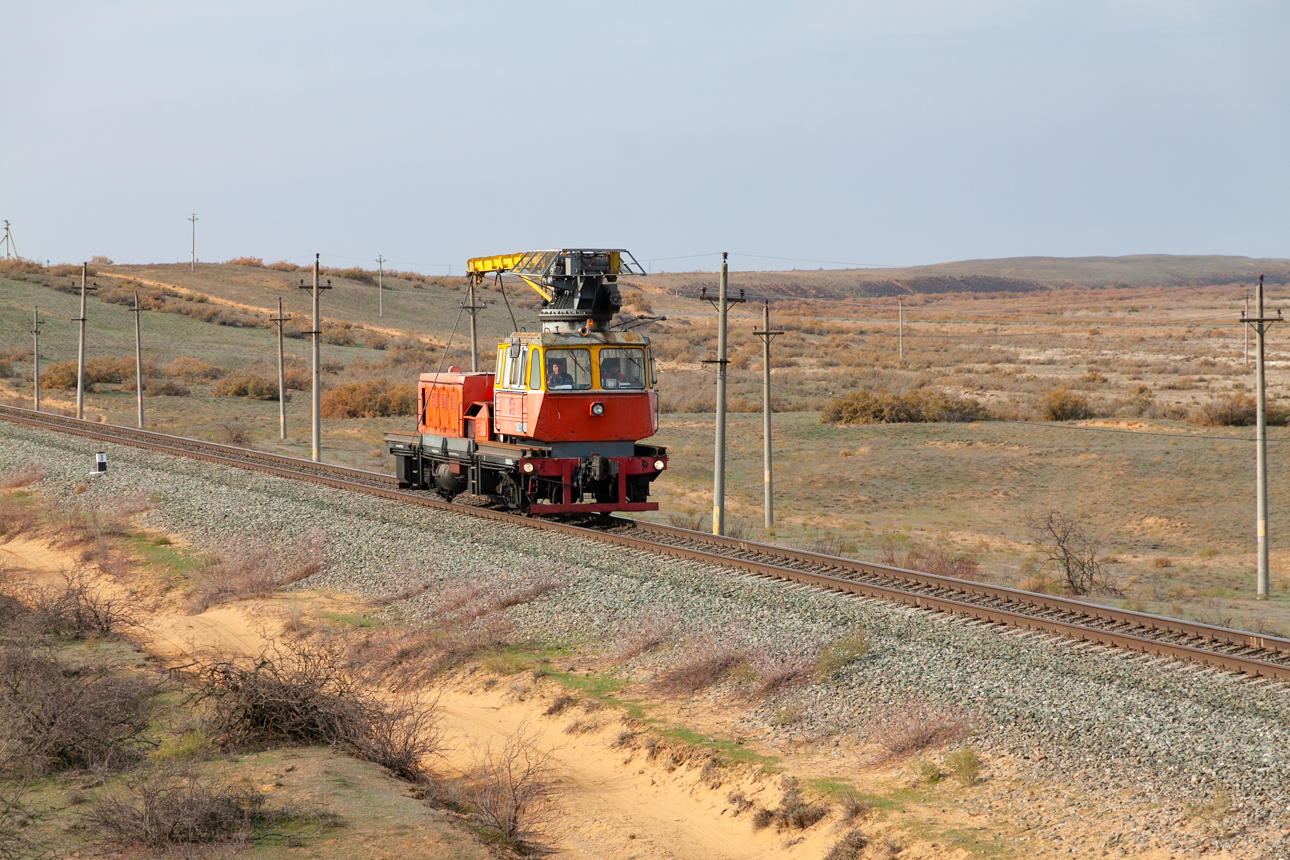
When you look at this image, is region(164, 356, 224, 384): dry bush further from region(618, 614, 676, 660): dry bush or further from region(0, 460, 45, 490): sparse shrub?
region(618, 614, 676, 660): dry bush

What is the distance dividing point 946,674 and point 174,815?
749cm

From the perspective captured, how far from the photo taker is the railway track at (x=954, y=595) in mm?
12789

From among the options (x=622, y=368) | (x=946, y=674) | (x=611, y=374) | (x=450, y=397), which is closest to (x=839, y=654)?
(x=946, y=674)

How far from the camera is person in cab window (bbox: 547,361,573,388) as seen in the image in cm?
2030

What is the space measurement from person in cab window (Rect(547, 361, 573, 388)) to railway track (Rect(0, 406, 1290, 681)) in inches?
101

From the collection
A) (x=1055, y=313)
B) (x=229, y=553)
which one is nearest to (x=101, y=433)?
(x=229, y=553)

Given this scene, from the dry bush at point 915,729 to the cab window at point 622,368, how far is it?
10.7 m

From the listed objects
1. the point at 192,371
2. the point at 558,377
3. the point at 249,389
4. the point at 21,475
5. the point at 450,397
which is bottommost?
the point at 21,475

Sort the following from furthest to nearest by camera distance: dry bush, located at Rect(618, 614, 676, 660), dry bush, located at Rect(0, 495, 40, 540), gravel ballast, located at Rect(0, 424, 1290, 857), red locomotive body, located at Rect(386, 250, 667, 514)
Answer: dry bush, located at Rect(0, 495, 40, 540), red locomotive body, located at Rect(386, 250, 667, 514), dry bush, located at Rect(618, 614, 676, 660), gravel ballast, located at Rect(0, 424, 1290, 857)

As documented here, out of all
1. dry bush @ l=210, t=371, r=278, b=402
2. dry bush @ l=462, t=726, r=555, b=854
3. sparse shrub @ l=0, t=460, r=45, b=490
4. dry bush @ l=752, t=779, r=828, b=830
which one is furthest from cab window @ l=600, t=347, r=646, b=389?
dry bush @ l=210, t=371, r=278, b=402

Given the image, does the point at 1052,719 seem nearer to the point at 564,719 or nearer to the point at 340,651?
the point at 564,719

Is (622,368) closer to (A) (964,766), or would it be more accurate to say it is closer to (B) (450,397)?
(B) (450,397)

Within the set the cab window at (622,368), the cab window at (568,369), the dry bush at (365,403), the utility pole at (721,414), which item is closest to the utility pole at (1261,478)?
the utility pole at (721,414)

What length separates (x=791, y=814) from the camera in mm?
9578
